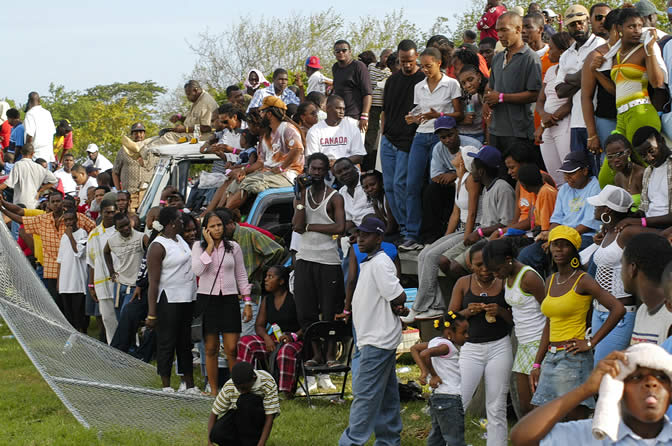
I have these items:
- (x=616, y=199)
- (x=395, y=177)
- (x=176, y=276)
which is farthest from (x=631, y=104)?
(x=176, y=276)

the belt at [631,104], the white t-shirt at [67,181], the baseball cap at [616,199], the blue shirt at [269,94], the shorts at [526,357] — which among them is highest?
the blue shirt at [269,94]

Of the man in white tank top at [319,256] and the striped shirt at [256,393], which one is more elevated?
the man in white tank top at [319,256]

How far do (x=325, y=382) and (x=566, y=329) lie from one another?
390cm

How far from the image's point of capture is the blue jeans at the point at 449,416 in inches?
255

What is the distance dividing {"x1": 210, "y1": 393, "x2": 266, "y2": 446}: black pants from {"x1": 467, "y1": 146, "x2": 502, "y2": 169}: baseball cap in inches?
122

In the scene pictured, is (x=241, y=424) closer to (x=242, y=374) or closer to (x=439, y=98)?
(x=242, y=374)

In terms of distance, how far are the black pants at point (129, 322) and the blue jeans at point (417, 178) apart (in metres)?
3.66

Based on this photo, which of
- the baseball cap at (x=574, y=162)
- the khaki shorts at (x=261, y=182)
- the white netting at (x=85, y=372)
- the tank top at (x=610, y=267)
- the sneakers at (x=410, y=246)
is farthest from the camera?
the khaki shorts at (x=261, y=182)

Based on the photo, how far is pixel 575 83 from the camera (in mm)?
8438

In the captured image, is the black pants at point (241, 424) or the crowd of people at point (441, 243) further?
the black pants at point (241, 424)

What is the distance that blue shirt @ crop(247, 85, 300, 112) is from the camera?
13.0 meters

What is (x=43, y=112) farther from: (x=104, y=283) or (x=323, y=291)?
(x=323, y=291)

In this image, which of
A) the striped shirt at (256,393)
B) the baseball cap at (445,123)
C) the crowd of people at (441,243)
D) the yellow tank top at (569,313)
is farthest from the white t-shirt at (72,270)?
the yellow tank top at (569,313)

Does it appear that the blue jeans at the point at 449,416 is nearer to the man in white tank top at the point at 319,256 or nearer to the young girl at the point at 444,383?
the young girl at the point at 444,383
